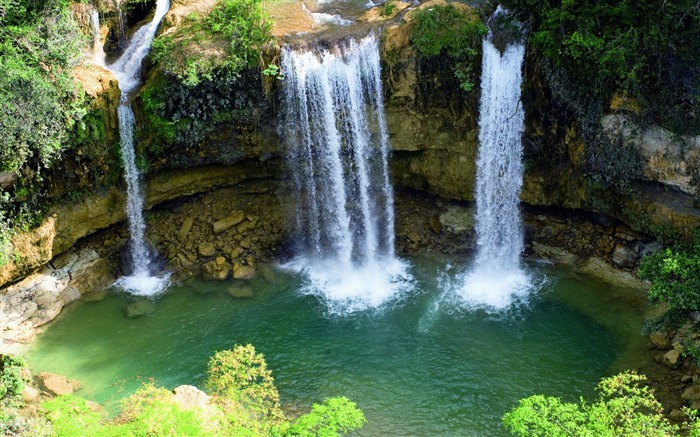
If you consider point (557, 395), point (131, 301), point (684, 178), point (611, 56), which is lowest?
point (557, 395)

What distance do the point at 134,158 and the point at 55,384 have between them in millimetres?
7250

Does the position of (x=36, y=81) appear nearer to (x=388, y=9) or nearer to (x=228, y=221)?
(x=228, y=221)

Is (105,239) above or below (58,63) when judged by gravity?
below

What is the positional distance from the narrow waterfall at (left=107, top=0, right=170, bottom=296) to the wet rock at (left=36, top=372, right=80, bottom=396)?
4.32m

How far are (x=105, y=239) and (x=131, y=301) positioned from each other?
250 cm

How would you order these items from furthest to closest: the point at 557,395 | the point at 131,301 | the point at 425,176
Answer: the point at 425,176 < the point at 131,301 < the point at 557,395

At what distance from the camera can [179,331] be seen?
18.8 metres

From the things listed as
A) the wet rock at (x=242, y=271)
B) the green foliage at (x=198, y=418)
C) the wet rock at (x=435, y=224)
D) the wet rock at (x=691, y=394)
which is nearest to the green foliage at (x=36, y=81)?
the wet rock at (x=242, y=271)

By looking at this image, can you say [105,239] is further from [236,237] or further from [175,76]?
[175,76]

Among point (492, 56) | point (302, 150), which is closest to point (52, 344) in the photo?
point (302, 150)

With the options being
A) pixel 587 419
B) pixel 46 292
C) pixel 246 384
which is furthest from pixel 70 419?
pixel 587 419

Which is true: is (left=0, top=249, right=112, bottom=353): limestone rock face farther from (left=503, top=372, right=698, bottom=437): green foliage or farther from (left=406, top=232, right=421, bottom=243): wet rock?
(left=503, top=372, right=698, bottom=437): green foliage

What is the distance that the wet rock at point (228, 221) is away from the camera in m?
22.0

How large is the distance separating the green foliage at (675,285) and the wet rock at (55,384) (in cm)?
1488
